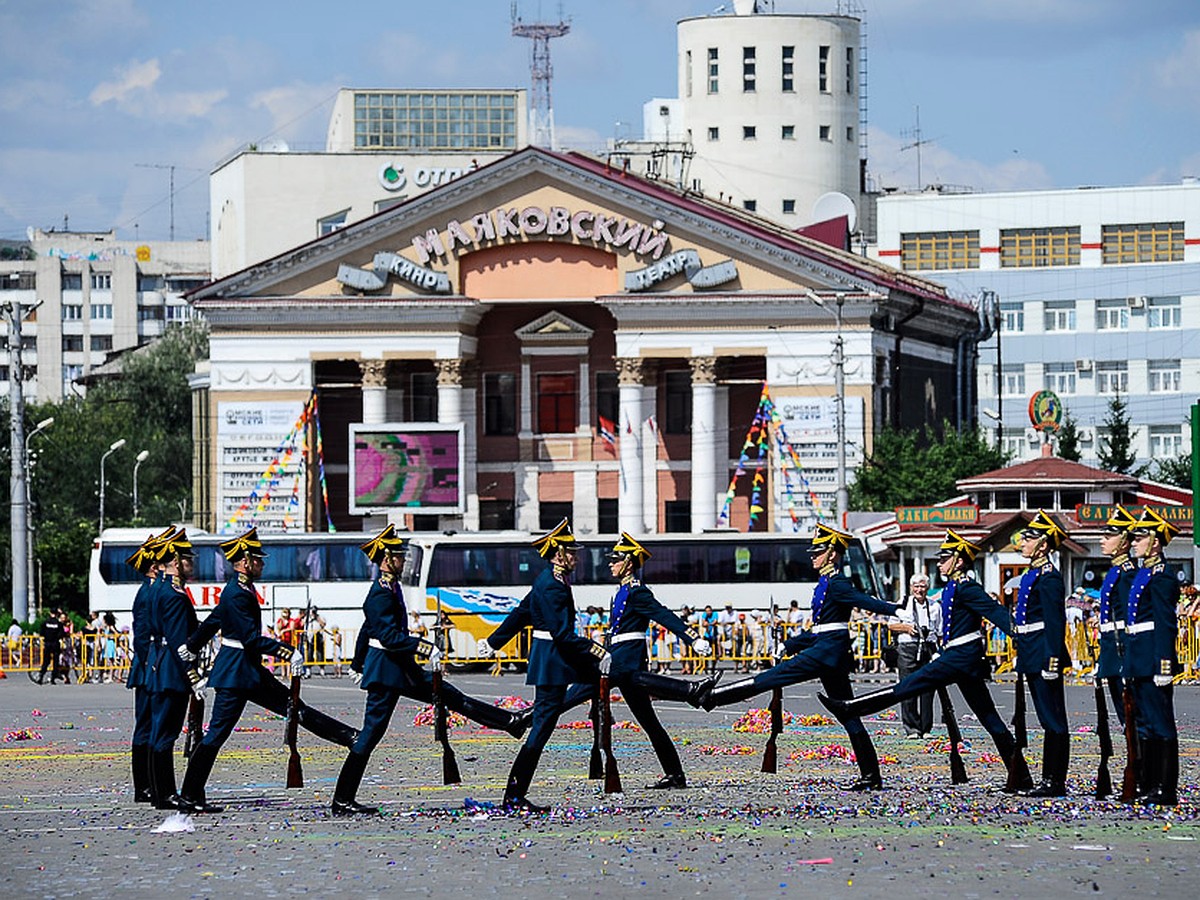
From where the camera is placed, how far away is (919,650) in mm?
26047

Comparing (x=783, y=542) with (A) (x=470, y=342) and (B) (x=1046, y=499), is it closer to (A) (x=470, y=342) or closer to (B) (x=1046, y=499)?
(B) (x=1046, y=499)

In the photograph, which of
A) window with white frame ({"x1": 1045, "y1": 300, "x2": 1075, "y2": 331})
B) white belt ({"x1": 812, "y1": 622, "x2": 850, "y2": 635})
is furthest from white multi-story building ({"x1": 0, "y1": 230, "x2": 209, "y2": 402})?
white belt ({"x1": 812, "y1": 622, "x2": 850, "y2": 635})

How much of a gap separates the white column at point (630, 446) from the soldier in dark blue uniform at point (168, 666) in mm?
56361

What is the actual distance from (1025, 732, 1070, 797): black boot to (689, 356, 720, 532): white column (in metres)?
56.0

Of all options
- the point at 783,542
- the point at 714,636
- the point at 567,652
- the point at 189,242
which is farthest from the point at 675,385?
the point at 189,242

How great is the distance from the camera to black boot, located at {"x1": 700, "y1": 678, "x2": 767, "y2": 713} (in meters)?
17.8

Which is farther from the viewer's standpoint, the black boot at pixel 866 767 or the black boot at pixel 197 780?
the black boot at pixel 866 767

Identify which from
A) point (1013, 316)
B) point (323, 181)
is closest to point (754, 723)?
point (1013, 316)

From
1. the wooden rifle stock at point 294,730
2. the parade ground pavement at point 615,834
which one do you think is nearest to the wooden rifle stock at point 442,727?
the parade ground pavement at point 615,834

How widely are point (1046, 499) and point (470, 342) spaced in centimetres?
2617

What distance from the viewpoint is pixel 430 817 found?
662 inches

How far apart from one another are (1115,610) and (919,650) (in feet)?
29.3

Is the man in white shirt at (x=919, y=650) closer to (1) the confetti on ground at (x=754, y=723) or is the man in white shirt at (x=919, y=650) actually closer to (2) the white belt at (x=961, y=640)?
(1) the confetti on ground at (x=754, y=723)

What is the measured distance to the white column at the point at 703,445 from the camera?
241ft
